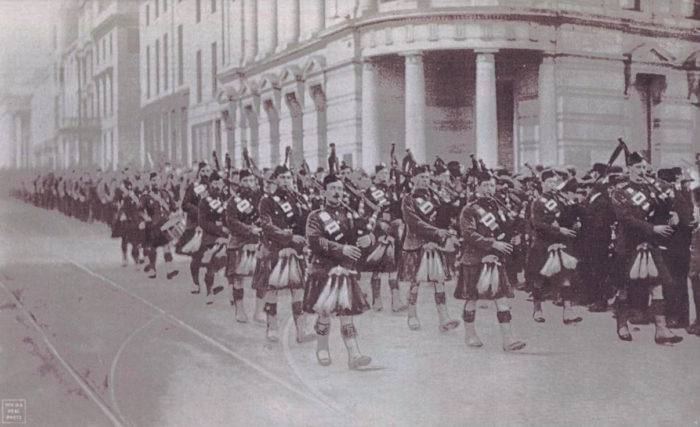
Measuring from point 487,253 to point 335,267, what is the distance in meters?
1.43

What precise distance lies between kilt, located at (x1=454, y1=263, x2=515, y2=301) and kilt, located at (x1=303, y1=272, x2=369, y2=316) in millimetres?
1043

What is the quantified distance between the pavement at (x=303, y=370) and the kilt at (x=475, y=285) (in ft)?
1.66

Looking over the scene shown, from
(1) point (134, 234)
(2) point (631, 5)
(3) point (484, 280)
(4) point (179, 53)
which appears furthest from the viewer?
(1) point (134, 234)

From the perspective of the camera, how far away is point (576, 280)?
868cm

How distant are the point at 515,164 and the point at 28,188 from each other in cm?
648

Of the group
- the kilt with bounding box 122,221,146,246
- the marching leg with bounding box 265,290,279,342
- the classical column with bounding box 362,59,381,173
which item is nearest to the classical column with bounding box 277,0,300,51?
the classical column with bounding box 362,59,381,173

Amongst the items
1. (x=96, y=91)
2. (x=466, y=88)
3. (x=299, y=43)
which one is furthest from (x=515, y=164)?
(x=96, y=91)

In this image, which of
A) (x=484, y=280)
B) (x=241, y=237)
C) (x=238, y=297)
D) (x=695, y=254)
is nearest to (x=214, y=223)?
(x=241, y=237)

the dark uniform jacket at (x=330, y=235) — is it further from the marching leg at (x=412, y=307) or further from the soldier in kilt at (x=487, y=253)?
the marching leg at (x=412, y=307)

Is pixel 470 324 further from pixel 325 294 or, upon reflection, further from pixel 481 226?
pixel 325 294

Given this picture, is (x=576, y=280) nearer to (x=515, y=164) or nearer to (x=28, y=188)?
(x=515, y=164)

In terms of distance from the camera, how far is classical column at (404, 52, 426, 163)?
11086mm

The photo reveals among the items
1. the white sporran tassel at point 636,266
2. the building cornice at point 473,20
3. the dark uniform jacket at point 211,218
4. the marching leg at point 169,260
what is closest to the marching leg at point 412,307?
the white sporran tassel at point 636,266

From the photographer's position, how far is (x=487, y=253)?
7023 mm
